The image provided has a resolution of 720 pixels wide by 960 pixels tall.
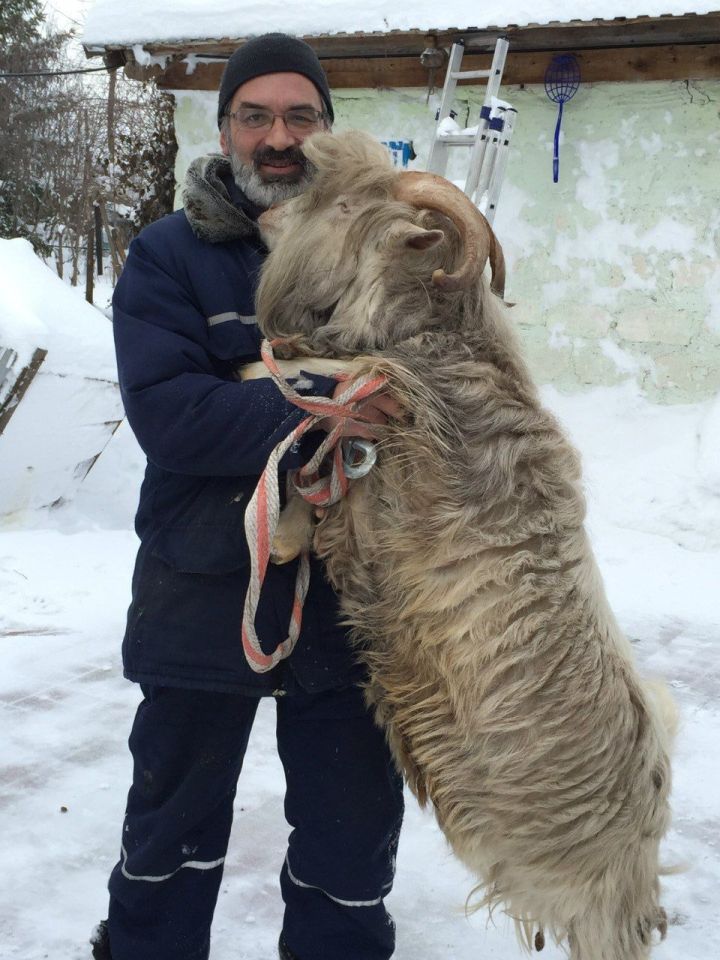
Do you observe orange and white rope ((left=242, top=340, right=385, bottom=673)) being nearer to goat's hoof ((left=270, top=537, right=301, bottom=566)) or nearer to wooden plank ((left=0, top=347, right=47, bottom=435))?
goat's hoof ((left=270, top=537, right=301, bottom=566))

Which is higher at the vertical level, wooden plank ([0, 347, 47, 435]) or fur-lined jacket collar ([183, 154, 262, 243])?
fur-lined jacket collar ([183, 154, 262, 243])

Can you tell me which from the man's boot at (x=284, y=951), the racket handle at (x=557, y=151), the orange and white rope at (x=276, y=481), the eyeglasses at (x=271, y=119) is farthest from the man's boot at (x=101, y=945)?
the racket handle at (x=557, y=151)

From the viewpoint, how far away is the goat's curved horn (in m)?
1.92

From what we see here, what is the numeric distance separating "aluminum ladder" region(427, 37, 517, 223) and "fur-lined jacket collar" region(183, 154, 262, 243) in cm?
459

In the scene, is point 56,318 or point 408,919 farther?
point 56,318

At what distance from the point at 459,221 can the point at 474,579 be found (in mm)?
704

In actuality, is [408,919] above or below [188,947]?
below

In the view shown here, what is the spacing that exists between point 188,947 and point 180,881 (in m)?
0.16

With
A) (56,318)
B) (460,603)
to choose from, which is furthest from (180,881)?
(56,318)

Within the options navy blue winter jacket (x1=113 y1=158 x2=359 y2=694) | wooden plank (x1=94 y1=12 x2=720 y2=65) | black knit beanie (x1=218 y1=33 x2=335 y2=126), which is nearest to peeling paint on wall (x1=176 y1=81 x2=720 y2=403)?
wooden plank (x1=94 y1=12 x2=720 y2=65)

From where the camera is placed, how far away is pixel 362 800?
2.18 metres

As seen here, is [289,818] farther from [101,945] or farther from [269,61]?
[269,61]

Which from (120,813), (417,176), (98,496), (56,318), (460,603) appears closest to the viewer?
(460,603)

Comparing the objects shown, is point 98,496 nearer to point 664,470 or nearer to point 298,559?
point 664,470
